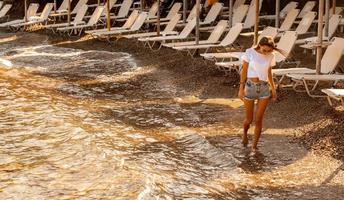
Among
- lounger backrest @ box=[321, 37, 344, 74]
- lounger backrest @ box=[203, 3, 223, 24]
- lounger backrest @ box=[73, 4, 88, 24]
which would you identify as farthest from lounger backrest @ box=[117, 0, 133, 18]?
lounger backrest @ box=[321, 37, 344, 74]

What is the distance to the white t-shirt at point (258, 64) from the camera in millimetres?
6961

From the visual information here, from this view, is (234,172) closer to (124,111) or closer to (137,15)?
(124,111)

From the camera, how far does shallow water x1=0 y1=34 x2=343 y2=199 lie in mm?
6238

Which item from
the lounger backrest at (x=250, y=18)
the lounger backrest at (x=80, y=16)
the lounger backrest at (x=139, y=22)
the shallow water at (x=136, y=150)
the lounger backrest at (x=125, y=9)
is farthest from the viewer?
the lounger backrest at (x=125, y=9)

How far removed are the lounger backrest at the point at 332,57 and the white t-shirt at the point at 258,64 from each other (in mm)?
2656

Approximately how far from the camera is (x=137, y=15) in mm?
16828

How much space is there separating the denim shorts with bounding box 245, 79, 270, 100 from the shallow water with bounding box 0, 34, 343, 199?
2.30 ft

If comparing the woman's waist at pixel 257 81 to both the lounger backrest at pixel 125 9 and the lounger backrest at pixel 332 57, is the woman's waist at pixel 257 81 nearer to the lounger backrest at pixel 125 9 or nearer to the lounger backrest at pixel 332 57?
the lounger backrest at pixel 332 57

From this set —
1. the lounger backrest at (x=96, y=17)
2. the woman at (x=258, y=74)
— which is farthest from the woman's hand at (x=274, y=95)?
the lounger backrest at (x=96, y=17)

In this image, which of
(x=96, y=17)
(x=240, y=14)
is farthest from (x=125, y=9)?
(x=240, y=14)

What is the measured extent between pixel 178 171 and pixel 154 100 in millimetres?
3610

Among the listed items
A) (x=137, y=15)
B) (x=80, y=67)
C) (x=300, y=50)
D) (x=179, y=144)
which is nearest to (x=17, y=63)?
(x=80, y=67)

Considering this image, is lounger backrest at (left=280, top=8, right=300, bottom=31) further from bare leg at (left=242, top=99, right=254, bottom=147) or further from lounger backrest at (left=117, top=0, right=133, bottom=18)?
bare leg at (left=242, top=99, right=254, bottom=147)

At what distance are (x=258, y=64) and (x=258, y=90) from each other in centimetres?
30
